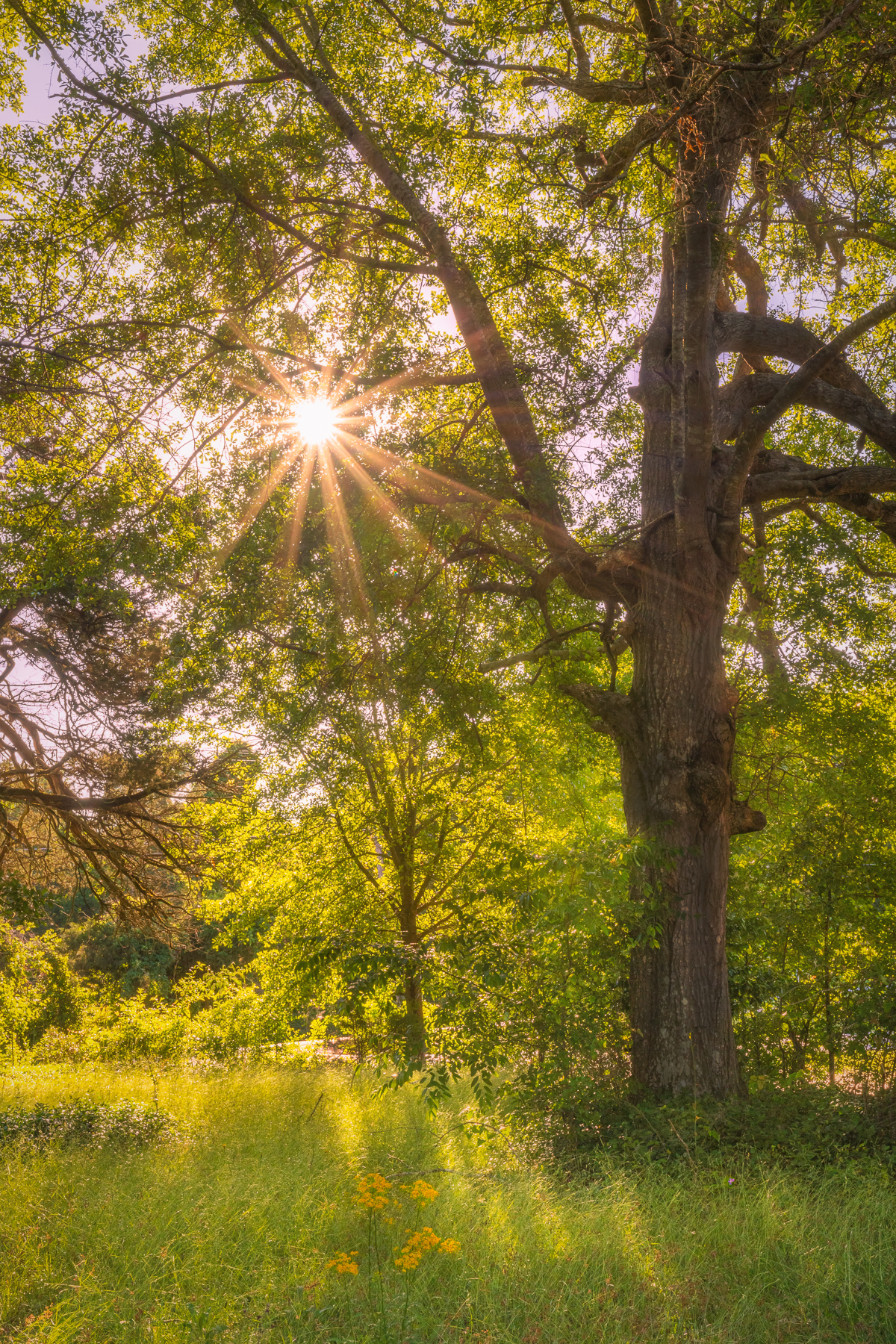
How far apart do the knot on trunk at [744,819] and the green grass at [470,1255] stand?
274 cm

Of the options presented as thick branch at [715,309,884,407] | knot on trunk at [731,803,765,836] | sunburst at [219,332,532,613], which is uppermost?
thick branch at [715,309,884,407]

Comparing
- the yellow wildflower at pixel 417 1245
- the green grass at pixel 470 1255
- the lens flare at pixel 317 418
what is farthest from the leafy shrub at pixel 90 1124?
the lens flare at pixel 317 418

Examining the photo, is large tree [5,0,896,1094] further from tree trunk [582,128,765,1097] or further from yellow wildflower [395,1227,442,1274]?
yellow wildflower [395,1227,442,1274]

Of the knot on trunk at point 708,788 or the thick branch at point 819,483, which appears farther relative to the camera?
the thick branch at point 819,483

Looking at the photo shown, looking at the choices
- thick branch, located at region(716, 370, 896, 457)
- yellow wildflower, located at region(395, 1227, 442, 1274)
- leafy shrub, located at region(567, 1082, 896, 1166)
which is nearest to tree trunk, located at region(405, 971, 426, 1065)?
leafy shrub, located at region(567, 1082, 896, 1166)

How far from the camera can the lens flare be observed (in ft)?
25.0

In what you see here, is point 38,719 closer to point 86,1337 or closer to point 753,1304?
point 86,1337

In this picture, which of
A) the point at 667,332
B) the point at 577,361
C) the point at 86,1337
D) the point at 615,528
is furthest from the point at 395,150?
the point at 86,1337

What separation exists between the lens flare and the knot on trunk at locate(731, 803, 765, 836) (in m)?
5.37

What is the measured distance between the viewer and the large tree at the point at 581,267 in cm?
645

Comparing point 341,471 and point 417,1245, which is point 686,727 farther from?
point 417,1245

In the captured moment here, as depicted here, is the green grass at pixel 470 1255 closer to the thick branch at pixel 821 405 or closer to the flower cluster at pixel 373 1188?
the flower cluster at pixel 373 1188

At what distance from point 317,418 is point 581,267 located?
117 inches

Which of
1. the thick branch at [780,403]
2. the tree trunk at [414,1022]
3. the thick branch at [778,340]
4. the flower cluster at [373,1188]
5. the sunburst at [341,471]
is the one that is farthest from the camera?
the thick branch at [778,340]
